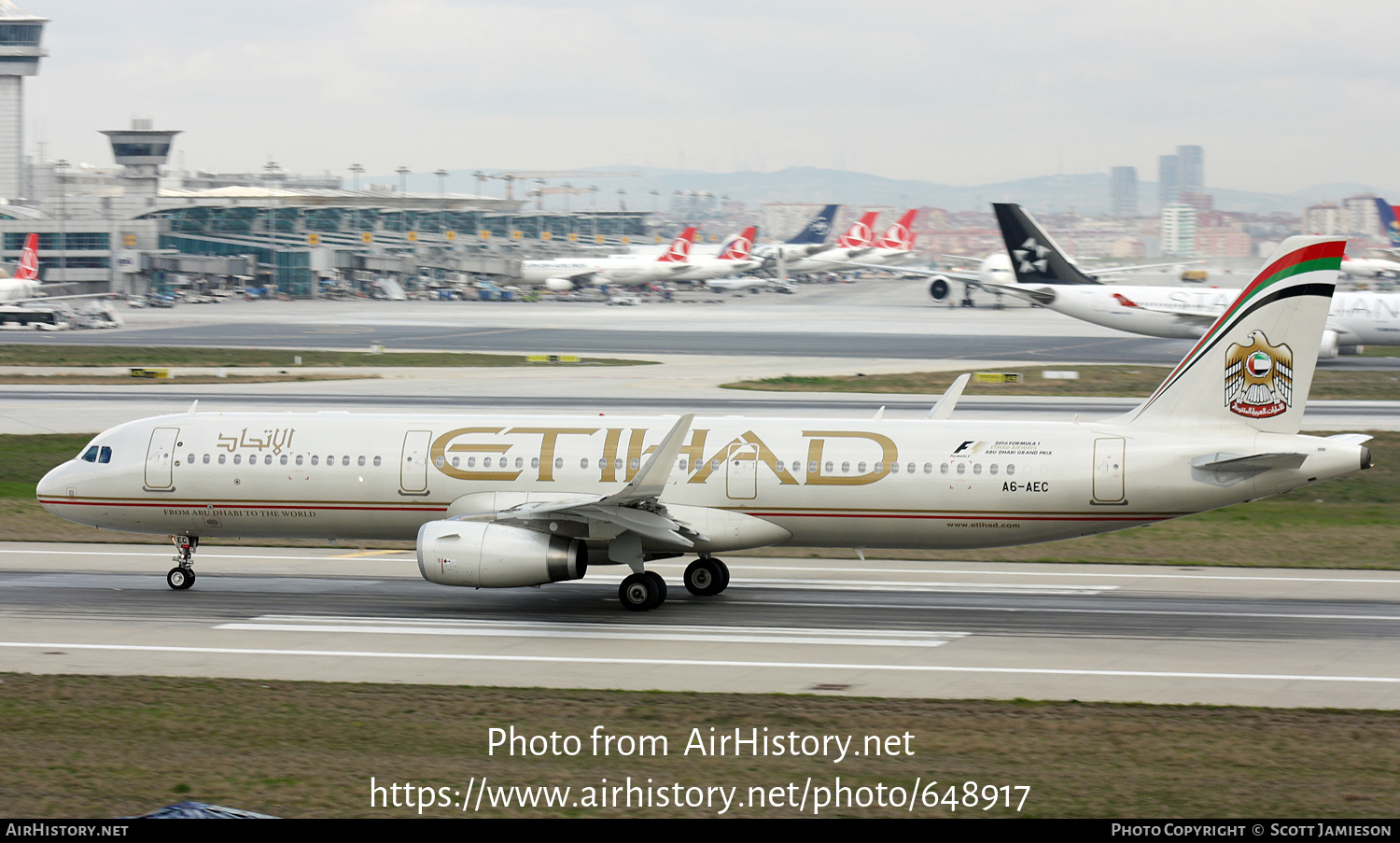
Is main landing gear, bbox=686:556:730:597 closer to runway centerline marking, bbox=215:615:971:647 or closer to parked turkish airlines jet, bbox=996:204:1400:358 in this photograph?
runway centerline marking, bbox=215:615:971:647

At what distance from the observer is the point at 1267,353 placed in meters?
28.0

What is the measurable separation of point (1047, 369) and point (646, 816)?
65294 mm

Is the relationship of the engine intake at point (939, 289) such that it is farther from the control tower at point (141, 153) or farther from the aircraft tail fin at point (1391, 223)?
the control tower at point (141, 153)

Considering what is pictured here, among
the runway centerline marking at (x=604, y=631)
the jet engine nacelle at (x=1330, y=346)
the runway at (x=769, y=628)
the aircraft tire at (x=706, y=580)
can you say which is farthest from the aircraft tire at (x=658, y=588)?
the jet engine nacelle at (x=1330, y=346)

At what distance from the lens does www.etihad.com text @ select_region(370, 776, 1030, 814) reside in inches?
575

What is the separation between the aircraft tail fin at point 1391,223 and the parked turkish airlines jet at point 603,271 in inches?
3155

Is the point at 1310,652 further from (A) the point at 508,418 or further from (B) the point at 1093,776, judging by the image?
(A) the point at 508,418

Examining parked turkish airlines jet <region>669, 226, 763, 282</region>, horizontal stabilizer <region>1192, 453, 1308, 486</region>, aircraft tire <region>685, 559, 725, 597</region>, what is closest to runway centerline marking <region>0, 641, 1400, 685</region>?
horizontal stabilizer <region>1192, 453, 1308, 486</region>

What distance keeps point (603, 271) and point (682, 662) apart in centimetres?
15038

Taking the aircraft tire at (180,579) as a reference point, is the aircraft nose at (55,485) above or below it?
above

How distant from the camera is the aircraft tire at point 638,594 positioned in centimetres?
2764

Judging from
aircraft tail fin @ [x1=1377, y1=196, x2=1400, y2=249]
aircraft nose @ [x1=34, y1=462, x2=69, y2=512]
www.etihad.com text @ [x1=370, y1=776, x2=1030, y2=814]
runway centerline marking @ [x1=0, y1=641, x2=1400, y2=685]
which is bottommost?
runway centerline marking @ [x1=0, y1=641, x2=1400, y2=685]

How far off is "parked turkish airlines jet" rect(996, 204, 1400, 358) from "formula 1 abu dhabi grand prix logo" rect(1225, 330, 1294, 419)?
53604 mm

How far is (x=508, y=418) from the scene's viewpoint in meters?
30.4
